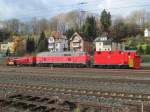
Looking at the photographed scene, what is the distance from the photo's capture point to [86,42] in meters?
107

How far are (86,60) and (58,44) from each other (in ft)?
233

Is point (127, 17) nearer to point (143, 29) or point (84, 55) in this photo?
point (143, 29)

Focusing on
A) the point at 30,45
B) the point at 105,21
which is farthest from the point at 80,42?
the point at 30,45

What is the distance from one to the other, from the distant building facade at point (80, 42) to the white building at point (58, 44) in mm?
5125

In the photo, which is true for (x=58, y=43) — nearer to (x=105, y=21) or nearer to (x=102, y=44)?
(x=105, y=21)

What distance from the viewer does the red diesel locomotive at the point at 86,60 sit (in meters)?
38.0

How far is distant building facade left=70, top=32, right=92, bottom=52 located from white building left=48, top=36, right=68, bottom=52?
5.12 metres

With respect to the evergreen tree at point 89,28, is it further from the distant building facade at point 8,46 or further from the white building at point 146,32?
the distant building facade at point 8,46

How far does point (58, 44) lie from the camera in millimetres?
113125

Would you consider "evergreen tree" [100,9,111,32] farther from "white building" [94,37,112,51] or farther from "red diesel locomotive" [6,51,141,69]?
"red diesel locomotive" [6,51,141,69]

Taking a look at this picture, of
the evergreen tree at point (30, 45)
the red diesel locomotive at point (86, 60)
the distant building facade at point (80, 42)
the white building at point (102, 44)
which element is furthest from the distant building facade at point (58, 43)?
the red diesel locomotive at point (86, 60)

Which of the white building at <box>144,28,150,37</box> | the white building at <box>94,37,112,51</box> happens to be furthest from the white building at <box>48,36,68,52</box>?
the white building at <box>144,28,150,37</box>

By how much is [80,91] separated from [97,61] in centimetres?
2478

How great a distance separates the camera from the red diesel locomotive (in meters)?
38.0
